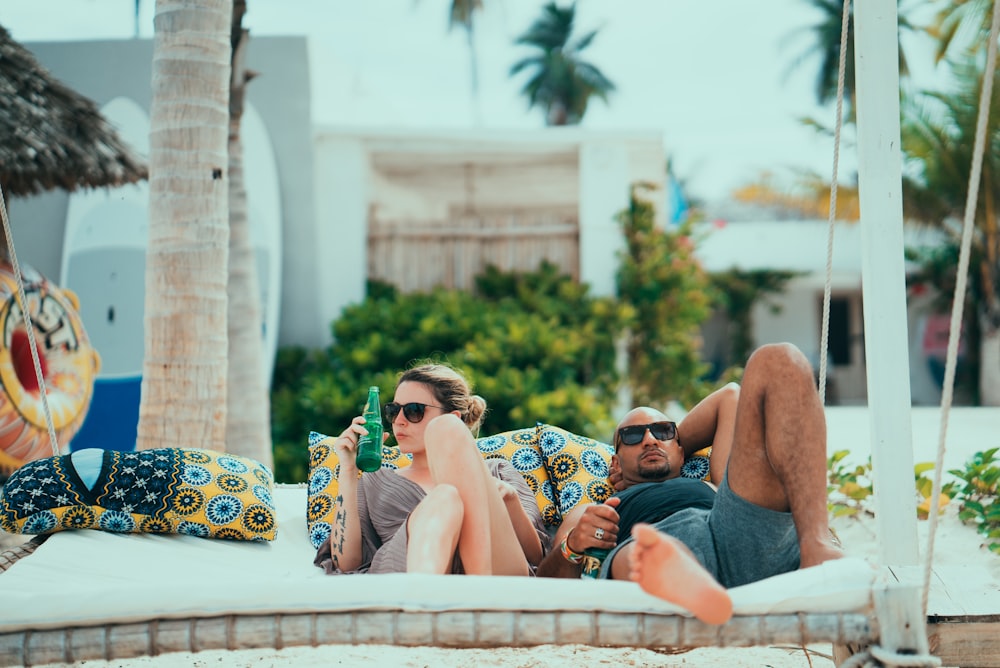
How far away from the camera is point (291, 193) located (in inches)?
368

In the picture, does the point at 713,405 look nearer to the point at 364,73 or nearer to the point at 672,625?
the point at 672,625

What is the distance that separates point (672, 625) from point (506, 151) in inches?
323

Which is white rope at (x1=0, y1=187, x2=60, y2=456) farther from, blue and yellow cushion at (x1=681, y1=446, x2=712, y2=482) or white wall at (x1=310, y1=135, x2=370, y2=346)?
white wall at (x1=310, y1=135, x2=370, y2=346)

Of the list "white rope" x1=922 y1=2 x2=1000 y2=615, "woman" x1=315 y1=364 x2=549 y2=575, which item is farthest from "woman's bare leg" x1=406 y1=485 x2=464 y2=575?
"white rope" x1=922 y1=2 x2=1000 y2=615

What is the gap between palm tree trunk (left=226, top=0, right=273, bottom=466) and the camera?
5.49m

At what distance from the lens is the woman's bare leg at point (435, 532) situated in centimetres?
255

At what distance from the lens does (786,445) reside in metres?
2.45

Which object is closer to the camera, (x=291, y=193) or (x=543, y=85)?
(x=291, y=193)

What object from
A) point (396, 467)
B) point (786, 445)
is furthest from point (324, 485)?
point (786, 445)

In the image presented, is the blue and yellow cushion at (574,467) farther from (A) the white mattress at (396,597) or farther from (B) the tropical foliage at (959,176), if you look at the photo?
(B) the tropical foliage at (959,176)

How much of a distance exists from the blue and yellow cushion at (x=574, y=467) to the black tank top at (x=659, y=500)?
1.44ft

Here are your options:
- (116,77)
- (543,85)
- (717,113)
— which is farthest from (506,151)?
(543,85)

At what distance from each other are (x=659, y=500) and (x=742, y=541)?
459mm

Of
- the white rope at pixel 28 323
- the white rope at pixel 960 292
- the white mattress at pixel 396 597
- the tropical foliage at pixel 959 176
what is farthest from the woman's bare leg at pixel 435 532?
the tropical foliage at pixel 959 176
